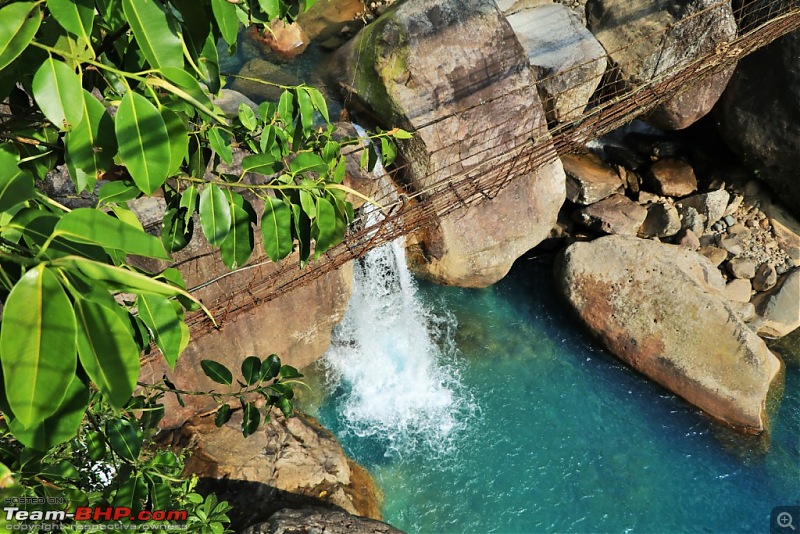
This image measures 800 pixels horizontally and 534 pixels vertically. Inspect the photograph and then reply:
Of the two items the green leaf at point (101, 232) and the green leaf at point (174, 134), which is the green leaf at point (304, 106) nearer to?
the green leaf at point (174, 134)

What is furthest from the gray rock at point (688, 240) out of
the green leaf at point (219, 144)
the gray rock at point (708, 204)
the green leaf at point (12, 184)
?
the green leaf at point (12, 184)

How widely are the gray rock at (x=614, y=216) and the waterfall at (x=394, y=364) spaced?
66.0 inches

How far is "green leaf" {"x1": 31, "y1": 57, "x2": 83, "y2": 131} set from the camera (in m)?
0.93

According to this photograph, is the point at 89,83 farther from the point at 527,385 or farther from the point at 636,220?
the point at 636,220

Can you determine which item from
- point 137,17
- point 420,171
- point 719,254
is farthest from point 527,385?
point 137,17

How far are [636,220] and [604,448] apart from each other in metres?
2.25

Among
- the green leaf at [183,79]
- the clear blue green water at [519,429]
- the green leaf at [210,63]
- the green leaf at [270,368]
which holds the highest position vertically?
the green leaf at [210,63]

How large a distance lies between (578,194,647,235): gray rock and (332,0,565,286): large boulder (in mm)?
989

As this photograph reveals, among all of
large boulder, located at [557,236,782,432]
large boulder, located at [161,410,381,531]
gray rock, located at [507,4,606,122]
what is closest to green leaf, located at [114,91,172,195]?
large boulder, located at [161,410,381,531]

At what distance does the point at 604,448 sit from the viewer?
16.1ft

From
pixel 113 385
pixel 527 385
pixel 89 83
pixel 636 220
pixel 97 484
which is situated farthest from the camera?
pixel 636 220

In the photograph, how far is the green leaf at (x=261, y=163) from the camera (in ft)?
4.75

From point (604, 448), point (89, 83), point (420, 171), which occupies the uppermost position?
point (420, 171)

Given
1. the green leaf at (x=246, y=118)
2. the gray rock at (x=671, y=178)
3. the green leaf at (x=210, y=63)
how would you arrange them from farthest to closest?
the gray rock at (x=671, y=178)
the green leaf at (x=246, y=118)
the green leaf at (x=210, y=63)
